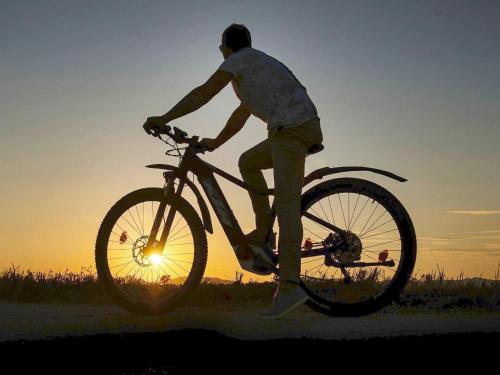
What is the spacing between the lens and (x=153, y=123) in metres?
6.56

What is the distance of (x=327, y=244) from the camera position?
6.78 meters

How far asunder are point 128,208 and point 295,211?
1551 millimetres

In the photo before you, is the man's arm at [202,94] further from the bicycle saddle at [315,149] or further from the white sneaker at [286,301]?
the white sneaker at [286,301]

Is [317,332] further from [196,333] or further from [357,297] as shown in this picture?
[357,297]

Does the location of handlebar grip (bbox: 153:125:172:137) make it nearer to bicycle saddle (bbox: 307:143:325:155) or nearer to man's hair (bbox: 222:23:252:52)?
man's hair (bbox: 222:23:252:52)

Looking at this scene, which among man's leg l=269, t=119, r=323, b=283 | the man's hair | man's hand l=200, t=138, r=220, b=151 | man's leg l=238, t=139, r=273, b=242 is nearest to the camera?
man's leg l=269, t=119, r=323, b=283

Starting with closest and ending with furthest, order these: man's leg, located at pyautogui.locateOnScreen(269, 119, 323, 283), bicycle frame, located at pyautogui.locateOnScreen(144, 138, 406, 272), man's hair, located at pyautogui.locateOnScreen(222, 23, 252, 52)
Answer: man's leg, located at pyautogui.locateOnScreen(269, 119, 323, 283), man's hair, located at pyautogui.locateOnScreen(222, 23, 252, 52), bicycle frame, located at pyautogui.locateOnScreen(144, 138, 406, 272)

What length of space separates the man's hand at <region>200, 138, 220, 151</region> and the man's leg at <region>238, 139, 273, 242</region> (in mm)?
379

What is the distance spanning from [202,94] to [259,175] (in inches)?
35.6

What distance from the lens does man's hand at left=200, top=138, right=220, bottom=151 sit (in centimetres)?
689

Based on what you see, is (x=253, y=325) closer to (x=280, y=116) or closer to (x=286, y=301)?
(x=286, y=301)

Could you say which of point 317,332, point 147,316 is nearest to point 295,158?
point 317,332

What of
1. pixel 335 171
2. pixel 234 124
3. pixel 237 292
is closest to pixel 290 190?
pixel 335 171

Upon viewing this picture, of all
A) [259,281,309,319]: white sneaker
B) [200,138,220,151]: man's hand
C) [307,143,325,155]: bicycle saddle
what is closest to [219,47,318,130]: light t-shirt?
[307,143,325,155]: bicycle saddle
